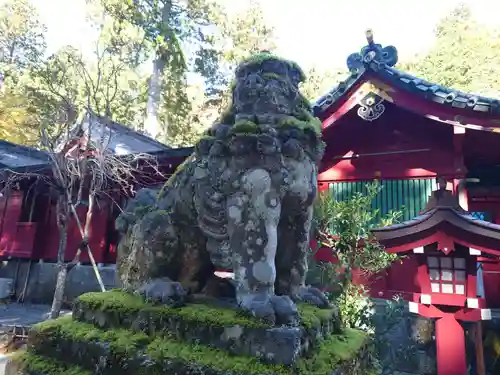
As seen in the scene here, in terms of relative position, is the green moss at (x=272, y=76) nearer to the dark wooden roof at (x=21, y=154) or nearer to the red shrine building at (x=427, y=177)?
the red shrine building at (x=427, y=177)

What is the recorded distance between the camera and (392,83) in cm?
572

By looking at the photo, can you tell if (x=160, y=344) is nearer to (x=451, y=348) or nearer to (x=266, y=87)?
(x=266, y=87)

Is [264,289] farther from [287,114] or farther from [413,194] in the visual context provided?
[413,194]

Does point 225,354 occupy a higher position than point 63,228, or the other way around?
point 63,228

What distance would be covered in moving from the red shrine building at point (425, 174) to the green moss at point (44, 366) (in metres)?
3.46

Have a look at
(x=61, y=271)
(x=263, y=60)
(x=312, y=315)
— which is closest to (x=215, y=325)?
(x=312, y=315)

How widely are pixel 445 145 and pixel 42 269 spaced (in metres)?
9.70

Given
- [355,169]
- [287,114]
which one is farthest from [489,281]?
[287,114]

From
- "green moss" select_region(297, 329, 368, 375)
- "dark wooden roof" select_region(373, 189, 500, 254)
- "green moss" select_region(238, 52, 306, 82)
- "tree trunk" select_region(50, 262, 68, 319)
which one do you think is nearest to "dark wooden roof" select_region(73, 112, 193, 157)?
"tree trunk" select_region(50, 262, 68, 319)

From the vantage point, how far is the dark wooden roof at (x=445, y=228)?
3936 mm

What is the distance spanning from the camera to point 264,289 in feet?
6.10

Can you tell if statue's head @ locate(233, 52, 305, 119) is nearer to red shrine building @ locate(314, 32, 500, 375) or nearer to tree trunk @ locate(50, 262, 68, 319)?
red shrine building @ locate(314, 32, 500, 375)

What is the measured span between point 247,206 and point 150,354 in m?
0.85

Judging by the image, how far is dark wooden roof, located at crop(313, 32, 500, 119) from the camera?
5.04 m
